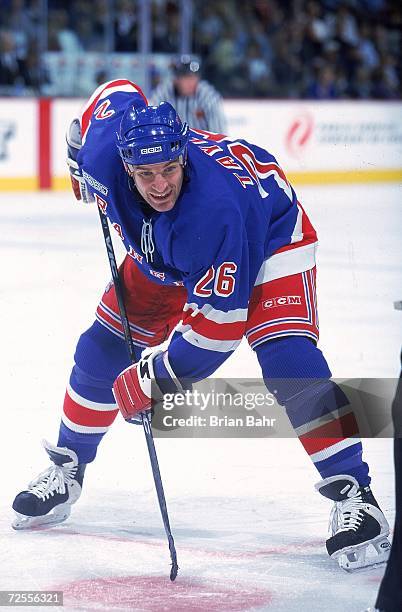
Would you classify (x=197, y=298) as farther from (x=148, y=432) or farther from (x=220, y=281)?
(x=148, y=432)

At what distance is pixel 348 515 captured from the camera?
235cm

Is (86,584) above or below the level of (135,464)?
above

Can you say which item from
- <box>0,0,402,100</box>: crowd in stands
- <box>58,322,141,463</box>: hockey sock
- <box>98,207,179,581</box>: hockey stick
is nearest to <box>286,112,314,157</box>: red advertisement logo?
<box>0,0,402,100</box>: crowd in stands

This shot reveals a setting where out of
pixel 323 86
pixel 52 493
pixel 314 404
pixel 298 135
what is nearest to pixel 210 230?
pixel 314 404

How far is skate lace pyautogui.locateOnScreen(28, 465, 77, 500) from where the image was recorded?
2.58 metres

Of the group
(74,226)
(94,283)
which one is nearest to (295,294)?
(94,283)

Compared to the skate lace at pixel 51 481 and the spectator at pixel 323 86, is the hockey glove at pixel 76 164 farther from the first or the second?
the spectator at pixel 323 86

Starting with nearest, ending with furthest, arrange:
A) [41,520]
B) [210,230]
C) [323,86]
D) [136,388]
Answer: [210,230]
[136,388]
[41,520]
[323,86]

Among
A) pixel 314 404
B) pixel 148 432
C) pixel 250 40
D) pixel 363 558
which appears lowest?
pixel 250 40

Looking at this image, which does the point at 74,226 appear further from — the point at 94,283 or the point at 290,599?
the point at 290,599

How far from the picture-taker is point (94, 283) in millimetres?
5207

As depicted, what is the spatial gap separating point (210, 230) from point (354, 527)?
68 centimetres

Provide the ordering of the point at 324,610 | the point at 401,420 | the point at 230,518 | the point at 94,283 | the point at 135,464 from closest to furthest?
the point at 401,420 → the point at 324,610 → the point at 230,518 → the point at 135,464 → the point at 94,283

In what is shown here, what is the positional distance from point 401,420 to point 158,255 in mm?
728
